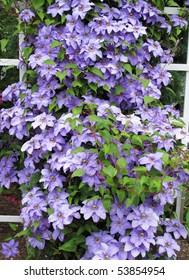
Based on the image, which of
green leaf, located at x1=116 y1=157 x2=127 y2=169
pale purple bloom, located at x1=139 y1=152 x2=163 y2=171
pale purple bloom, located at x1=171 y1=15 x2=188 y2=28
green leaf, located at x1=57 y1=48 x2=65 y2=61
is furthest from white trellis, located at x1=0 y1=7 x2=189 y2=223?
green leaf, located at x1=116 y1=157 x2=127 y2=169

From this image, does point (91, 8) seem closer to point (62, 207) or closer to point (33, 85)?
point (33, 85)

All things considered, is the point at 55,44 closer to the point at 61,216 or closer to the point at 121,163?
the point at 121,163

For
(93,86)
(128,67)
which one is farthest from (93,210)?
(128,67)

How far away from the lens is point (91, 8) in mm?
2279

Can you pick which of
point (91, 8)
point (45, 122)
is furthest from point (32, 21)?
point (45, 122)

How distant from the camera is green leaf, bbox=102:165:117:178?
2020mm

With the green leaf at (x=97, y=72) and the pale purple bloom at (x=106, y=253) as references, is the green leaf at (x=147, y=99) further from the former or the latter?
the pale purple bloom at (x=106, y=253)

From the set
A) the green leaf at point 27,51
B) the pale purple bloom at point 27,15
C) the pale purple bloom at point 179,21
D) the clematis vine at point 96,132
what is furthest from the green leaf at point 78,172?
the pale purple bloom at point 179,21

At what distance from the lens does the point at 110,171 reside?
203 cm

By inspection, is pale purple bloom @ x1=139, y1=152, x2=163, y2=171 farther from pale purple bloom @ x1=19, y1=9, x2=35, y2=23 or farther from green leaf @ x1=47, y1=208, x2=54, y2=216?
pale purple bloom @ x1=19, y1=9, x2=35, y2=23

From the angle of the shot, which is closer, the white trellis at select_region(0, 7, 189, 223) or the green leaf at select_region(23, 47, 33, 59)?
the green leaf at select_region(23, 47, 33, 59)

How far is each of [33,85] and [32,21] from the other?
0.29m

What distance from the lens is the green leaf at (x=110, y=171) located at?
2.02 m

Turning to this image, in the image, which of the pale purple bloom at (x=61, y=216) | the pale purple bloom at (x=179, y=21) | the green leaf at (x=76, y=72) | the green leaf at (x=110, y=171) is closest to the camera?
the green leaf at (x=110, y=171)
